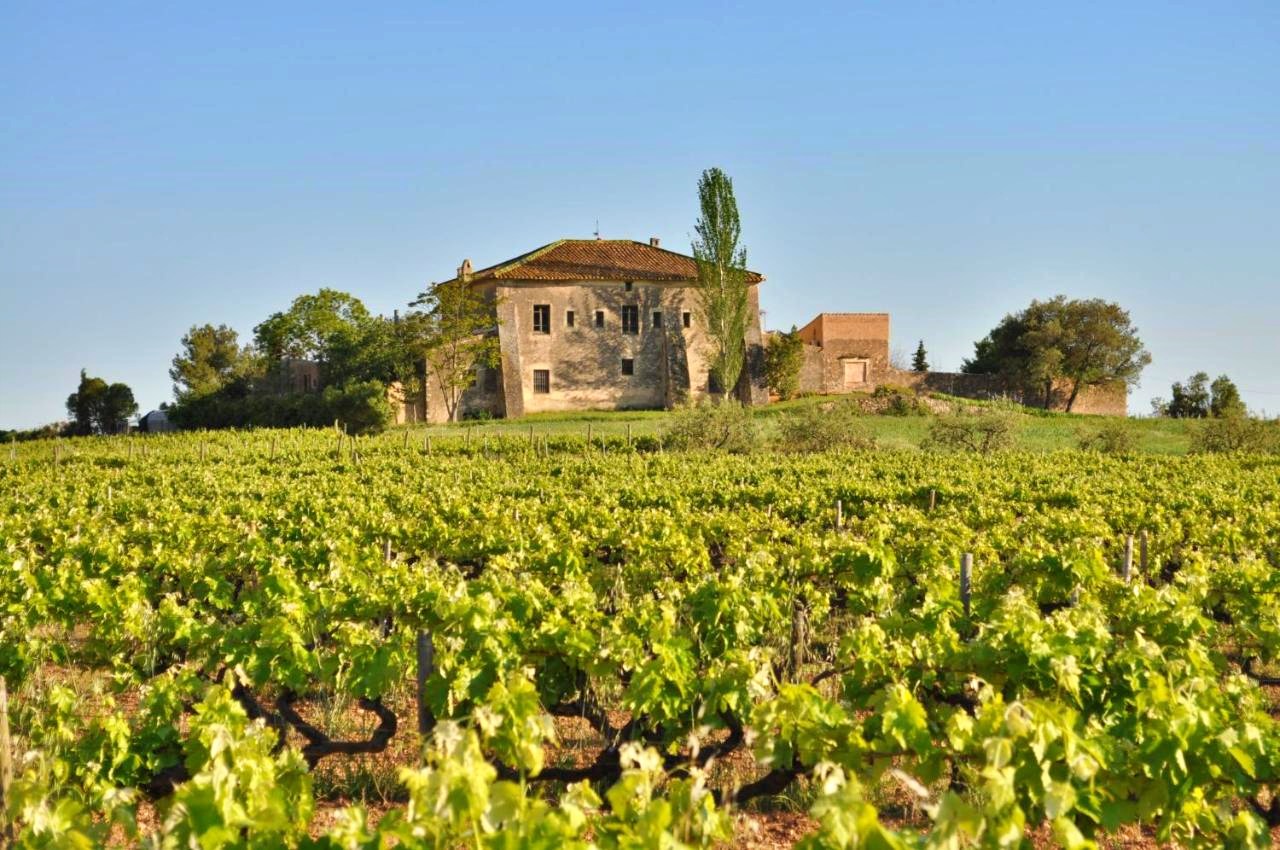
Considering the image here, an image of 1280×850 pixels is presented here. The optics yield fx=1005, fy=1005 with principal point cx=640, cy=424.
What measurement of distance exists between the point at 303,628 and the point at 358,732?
93 cm

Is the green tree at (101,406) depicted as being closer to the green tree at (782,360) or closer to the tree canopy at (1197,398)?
the green tree at (782,360)

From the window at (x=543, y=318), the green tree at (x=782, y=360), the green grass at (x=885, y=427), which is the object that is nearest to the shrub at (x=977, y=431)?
the green grass at (x=885, y=427)

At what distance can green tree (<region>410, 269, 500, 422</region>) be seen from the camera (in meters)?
39.9

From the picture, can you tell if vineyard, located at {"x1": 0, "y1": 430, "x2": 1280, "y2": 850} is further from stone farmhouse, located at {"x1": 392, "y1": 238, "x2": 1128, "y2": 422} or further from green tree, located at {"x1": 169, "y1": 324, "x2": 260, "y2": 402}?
green tree, located at {"x1": 169, "y1": 324, "x2": 260, "y2": 402}

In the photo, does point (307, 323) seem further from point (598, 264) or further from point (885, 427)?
point (885, 427)

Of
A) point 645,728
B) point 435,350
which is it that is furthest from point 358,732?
point 435,350

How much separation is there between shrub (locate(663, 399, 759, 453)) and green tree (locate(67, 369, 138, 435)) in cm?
3601

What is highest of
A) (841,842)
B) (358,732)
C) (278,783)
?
(841,842)

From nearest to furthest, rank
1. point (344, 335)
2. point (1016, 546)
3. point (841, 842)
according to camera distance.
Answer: point (841, 842) → point (1016, 546) → point (344, 335)

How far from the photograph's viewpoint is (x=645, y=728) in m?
5.36

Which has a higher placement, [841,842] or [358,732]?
[841,842]

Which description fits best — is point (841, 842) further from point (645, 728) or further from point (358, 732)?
point (358, 732)

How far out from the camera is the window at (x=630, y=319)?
4369 cm

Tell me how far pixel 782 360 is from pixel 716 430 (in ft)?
58.7
